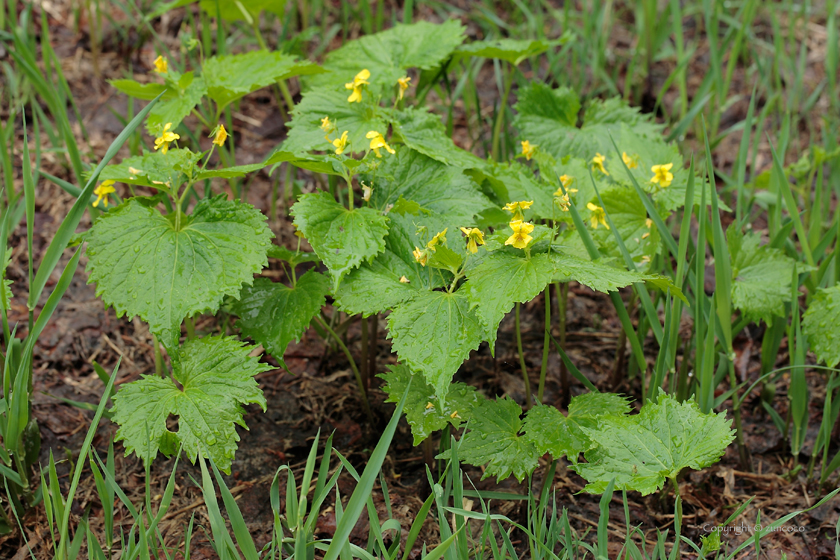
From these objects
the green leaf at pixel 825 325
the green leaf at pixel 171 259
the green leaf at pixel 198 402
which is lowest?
the green leaf at pixel 198 402

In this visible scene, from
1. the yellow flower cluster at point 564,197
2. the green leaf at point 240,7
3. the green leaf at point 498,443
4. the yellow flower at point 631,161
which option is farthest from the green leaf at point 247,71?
the green leaf at point 498,443

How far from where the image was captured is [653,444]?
154cm

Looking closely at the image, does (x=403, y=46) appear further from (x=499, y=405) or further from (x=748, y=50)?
(x=748, y=50)

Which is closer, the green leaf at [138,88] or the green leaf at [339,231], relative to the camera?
the green leaf at [339,231]

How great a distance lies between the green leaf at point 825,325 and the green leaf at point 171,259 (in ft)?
4.70

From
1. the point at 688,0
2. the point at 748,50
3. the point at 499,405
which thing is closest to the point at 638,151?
the point at 499,405

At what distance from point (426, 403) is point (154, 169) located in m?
0.96

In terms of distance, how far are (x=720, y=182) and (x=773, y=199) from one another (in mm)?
682

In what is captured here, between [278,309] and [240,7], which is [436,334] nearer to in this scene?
[278,309]

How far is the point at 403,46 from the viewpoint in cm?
246

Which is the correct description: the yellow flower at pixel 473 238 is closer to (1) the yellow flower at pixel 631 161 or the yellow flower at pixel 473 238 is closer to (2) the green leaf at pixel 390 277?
(2) the green leaf at pixel 390 277

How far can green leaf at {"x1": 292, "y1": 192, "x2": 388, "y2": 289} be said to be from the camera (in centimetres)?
159

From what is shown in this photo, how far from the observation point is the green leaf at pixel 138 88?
6.68 feet

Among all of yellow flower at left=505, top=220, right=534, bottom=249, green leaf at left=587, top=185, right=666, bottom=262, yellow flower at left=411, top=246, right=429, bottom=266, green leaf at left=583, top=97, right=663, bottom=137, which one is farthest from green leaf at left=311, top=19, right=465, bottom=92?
yellow flower at left=505, top=220, right=534, bottom=249
